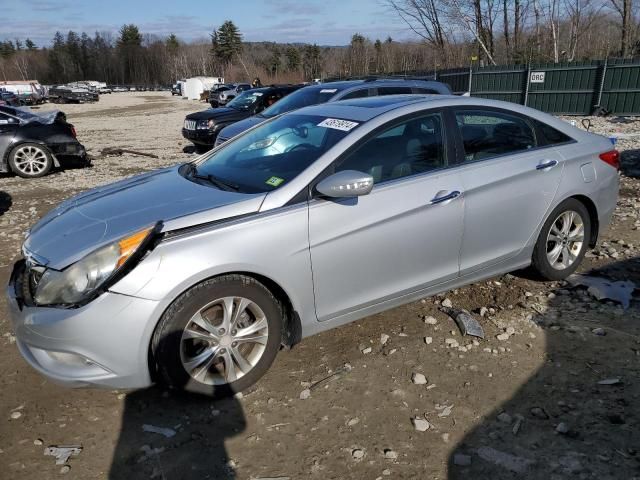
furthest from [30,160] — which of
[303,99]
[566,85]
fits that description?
[566,85]

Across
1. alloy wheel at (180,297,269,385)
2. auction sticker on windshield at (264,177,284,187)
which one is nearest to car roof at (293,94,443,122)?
auction sticker on windshield at (264,177,284,187)

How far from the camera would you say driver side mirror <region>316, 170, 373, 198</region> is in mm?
2916

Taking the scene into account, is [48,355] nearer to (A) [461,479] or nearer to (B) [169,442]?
(B) [169,442]

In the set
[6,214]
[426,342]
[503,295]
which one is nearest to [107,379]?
[426,342]

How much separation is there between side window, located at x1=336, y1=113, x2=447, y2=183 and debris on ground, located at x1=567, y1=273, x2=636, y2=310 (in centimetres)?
181

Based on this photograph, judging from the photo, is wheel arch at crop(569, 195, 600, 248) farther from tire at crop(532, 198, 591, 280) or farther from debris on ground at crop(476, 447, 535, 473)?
debris on ground at crop(476, 447, 535, 473)

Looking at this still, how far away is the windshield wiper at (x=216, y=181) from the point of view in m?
3.22

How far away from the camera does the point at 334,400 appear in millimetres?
2945

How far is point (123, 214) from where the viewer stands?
3.01 meters

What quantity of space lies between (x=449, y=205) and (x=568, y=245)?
5.10ft

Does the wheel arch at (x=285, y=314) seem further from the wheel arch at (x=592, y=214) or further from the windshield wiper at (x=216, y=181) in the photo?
the wheel arch at (x=592, y=214)

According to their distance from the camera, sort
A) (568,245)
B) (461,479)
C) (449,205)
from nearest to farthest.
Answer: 1. (461,479)
2. (449,205)
3. (568,245)

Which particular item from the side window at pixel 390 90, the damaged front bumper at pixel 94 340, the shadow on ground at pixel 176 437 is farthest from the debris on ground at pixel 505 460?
the side window at pixel 390 90

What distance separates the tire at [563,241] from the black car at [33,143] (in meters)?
9.26
